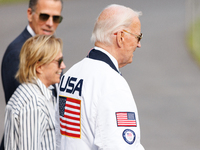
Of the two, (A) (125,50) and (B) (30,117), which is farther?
(B) (30,117)

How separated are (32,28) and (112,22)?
1893 millimetres

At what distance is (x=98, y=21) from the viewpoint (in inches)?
97.5

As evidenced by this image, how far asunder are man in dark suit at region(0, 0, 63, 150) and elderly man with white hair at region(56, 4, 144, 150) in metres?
1.13

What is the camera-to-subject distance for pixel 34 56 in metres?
3.08

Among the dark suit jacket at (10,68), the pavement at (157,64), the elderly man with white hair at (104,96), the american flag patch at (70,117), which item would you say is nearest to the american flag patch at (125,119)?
the elderly man with white hair at (104,96)

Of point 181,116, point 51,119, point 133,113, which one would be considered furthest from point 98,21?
point 181,116

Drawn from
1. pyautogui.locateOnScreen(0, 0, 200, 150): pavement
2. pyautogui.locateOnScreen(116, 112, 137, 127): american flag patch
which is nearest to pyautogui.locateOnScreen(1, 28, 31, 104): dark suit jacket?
pyautogui.locateOnScreen(116, 112, 137, 127): american flag patch

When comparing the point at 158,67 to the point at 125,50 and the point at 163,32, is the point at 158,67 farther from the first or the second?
the point at 125,50

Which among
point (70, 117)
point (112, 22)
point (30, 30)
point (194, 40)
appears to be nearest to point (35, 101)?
point (70, 117)

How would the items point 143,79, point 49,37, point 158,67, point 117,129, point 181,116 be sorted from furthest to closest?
point 158,67 < point 143,79 < point 181,116 < point 49,37 < point 117,129

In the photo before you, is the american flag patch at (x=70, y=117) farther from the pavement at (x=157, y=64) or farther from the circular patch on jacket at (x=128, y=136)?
the pavement at (x=157, y=64)

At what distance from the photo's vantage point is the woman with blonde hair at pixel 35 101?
2766 millimetres

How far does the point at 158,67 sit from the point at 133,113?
24.2ft

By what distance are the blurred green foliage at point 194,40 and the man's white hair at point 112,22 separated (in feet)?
25.1
